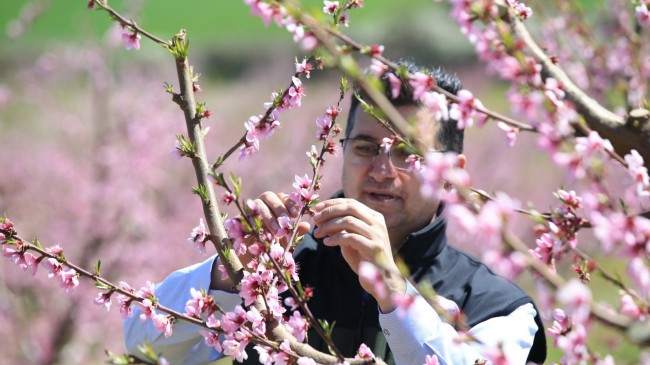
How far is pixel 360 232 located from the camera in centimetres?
164

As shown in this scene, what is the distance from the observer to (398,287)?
5.11 ft

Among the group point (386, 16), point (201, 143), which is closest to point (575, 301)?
point (201, 143)

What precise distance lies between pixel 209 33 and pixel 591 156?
28.5 meters

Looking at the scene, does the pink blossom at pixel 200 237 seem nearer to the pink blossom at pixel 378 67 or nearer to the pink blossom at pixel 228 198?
the pink blossom at pixel 228 198

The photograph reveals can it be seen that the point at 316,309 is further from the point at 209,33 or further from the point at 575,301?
the point at 209,33

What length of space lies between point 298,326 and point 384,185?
2.87 feet

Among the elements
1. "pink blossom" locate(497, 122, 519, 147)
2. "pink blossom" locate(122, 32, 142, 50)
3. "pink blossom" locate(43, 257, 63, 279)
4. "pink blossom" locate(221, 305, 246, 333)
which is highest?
"pink blossom" locate(122, 32, 142, 50)

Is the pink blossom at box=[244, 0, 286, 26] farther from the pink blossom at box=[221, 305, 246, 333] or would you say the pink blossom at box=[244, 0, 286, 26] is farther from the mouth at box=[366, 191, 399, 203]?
the mouth at box=[366, 191, 399, 203]

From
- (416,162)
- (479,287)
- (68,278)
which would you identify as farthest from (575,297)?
(479,287)

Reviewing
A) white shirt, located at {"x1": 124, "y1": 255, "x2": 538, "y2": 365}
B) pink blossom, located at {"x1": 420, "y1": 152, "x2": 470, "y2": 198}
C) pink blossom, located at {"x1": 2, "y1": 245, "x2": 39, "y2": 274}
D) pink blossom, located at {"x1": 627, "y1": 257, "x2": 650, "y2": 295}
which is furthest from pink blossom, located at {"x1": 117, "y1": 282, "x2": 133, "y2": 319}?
pink blossom, located at {"x1": 627, "y1": 257, "x2": 650, "y2": 295}

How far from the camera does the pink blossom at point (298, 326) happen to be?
5.40ft

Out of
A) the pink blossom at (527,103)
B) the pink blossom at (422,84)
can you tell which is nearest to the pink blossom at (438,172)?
the pink blossom at (527,103)

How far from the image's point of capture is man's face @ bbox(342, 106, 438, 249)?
A: 2424mm

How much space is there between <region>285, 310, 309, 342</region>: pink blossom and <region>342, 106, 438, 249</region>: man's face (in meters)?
0.83
